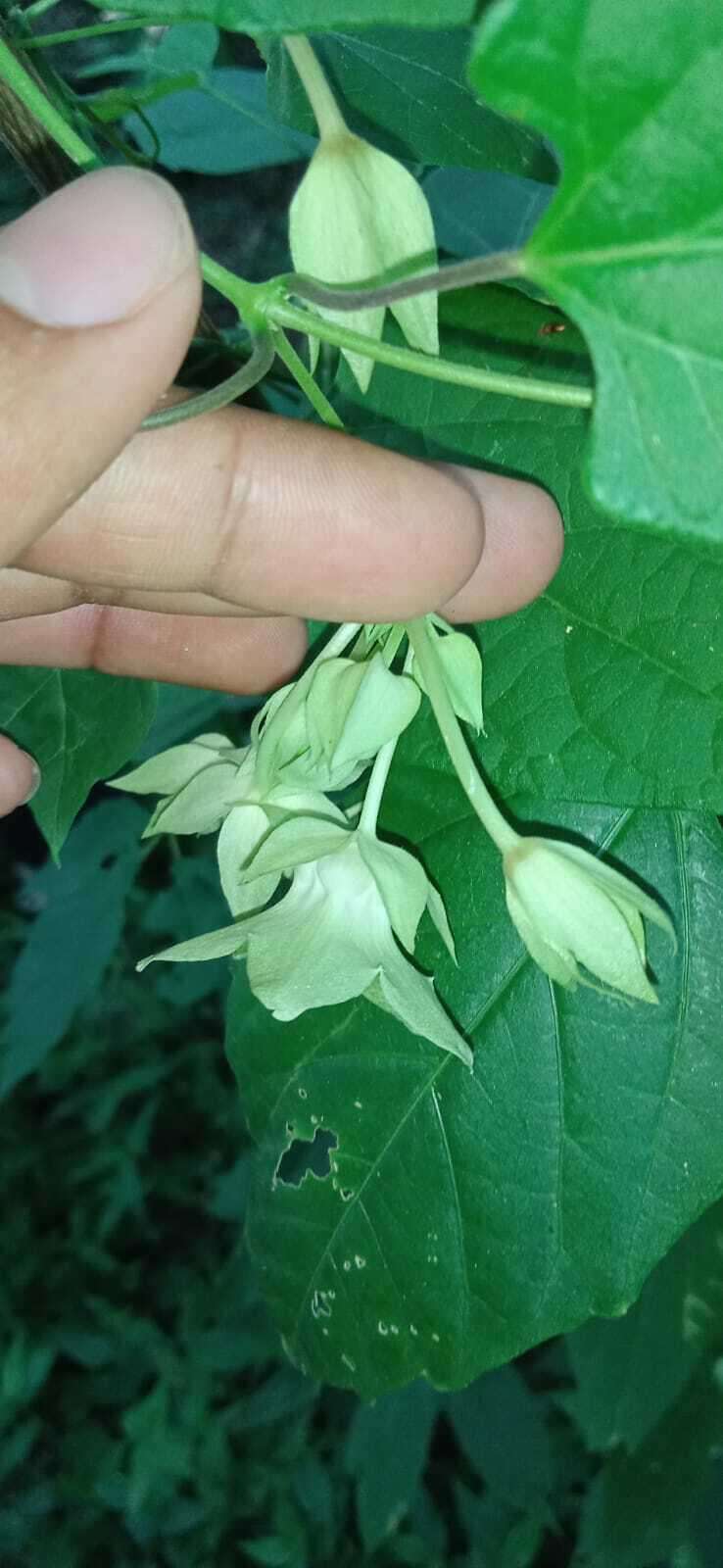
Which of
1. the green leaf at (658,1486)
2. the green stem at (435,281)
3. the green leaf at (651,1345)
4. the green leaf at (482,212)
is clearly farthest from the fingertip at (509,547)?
the green leaf at (658,1486)

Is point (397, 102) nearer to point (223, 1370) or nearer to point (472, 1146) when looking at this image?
point (472, 1146)

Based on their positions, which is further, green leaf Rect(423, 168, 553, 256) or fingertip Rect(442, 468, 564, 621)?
green leaf Rect(423, 168, 553, 256)

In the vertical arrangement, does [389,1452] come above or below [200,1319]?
above

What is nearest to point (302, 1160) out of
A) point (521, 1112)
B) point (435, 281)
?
point (521, 1112)

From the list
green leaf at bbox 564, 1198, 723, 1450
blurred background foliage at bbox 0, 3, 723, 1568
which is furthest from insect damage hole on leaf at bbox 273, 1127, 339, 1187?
green leaf at bbox 564, 1198, 723, 1450

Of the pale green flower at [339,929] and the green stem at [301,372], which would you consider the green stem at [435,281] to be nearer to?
the green stem at [301,372]

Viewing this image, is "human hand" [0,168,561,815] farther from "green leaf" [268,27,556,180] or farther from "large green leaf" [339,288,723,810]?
"green leaf" [268,27,556,180]

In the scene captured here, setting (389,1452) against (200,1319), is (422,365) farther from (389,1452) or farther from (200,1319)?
(200,1319)
